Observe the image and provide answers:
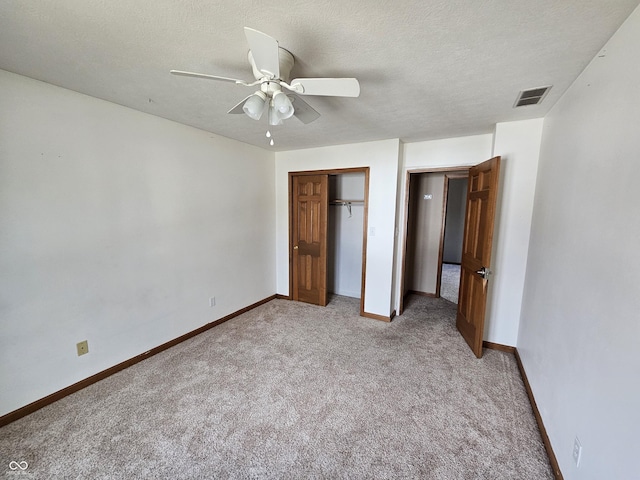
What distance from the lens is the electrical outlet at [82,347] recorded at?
2101 millimetres

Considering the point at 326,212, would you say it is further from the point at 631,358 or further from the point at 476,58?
the point at 631,358

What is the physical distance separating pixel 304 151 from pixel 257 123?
1.24m

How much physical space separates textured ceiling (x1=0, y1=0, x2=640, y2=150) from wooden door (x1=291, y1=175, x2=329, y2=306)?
1764mm

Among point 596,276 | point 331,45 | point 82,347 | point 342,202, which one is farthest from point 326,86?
point 342,202

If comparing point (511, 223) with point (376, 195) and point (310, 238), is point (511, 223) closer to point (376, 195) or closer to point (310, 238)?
point (376, 195)

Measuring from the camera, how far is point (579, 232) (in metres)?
1.47

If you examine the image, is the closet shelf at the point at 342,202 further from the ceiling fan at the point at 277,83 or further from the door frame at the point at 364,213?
the ceiling fan at the point at 277,83

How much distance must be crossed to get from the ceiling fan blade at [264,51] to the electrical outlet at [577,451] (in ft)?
7.72

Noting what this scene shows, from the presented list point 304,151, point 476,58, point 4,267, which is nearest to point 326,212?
point 304,151

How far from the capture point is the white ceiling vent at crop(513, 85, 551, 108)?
186 centimetres

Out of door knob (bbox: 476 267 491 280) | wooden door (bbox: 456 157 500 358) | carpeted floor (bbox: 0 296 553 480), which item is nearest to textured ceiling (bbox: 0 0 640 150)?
wooden door (bbox: 456 157 500 358)

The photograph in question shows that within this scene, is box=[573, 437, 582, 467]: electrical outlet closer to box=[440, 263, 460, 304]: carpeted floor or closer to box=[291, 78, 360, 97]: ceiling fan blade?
box=[291, 78, 360, 97]: ceiling fan blade

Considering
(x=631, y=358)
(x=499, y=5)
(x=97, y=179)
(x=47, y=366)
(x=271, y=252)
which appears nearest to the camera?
(x=631, y=358)

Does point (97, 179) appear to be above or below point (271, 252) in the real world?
above
